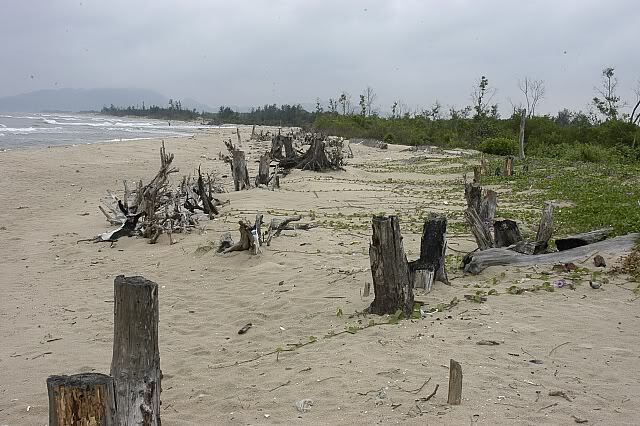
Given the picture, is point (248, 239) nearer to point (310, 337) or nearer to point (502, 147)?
point (310, 337)

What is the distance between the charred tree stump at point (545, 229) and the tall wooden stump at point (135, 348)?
5357 millimetres

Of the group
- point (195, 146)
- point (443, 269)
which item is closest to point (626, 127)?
point (195, 146)

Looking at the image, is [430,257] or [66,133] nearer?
[430,257]

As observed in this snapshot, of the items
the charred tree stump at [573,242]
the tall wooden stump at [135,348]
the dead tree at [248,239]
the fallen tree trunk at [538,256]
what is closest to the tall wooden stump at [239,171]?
the dead tree at [248,239]

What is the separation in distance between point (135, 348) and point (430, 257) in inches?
147

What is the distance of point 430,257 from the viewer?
6.37m

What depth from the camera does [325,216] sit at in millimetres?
11531

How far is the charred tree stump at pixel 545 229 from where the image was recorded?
7.25 metres

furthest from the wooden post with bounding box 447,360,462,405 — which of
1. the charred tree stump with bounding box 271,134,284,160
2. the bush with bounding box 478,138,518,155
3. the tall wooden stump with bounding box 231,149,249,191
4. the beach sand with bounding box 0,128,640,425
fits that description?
the bush with bounding box 478,138,518,155

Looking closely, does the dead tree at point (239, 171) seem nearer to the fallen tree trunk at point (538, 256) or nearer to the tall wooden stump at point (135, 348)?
the fallen tree trunk at point (538, 256)

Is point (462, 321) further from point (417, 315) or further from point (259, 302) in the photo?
point (259, 302)

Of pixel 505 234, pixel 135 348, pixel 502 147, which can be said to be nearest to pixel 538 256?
pixel 505 234

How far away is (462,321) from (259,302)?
2.43m

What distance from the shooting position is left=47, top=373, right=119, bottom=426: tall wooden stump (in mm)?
2643
